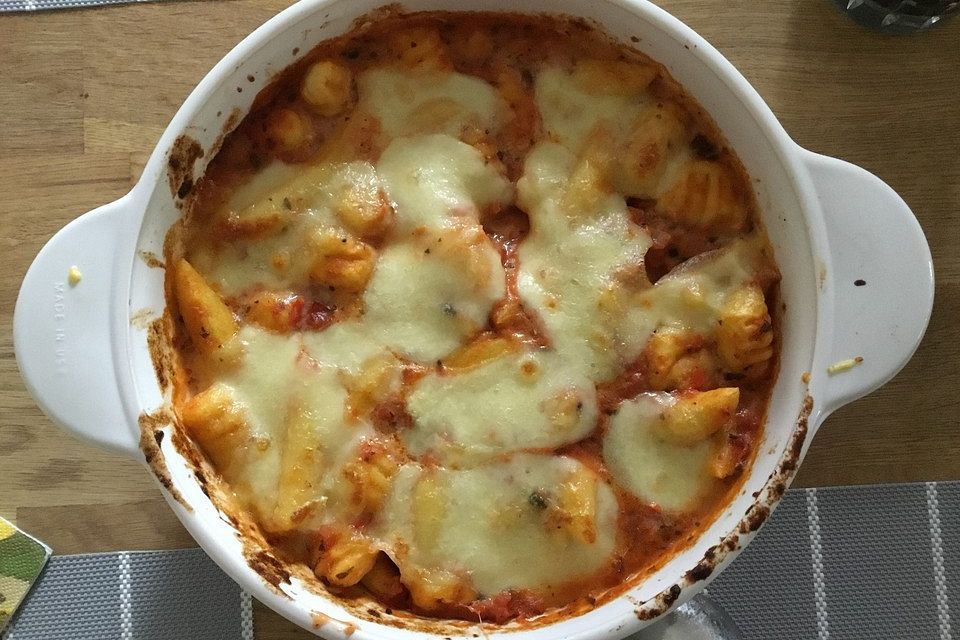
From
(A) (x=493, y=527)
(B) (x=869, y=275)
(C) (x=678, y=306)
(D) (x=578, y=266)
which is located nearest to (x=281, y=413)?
(A) (x=493, y=527)

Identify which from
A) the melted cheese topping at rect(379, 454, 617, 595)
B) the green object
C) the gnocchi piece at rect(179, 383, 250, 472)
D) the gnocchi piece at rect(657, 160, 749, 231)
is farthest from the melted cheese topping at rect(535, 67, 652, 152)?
the green object

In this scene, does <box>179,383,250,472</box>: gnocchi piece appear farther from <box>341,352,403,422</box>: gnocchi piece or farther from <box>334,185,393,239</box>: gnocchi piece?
<box>334,185,393,239</box>: gnocchi piece

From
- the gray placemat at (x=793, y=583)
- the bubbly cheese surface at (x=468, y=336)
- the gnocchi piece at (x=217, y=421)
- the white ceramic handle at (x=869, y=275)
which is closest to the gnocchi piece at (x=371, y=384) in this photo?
the bubbly cheese surface at (x=468, y=336)

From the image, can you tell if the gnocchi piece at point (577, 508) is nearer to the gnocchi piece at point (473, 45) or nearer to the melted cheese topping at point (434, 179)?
the melted cheese topping at point (434, 179)

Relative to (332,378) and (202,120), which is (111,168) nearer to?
(202,120)

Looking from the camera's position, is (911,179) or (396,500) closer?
(396,500)

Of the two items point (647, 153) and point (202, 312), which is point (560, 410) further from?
point (202, 312)

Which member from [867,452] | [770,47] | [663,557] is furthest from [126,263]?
[867,452]
